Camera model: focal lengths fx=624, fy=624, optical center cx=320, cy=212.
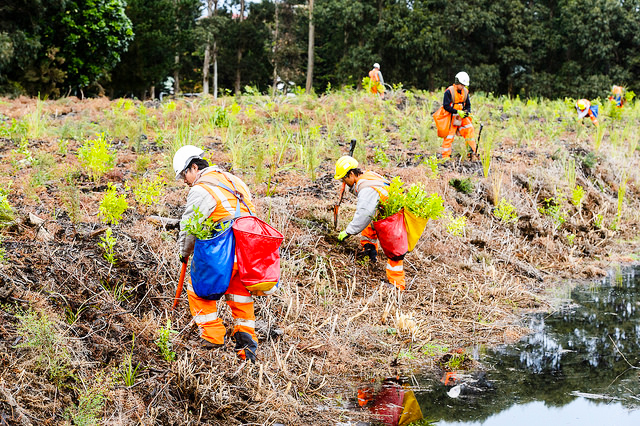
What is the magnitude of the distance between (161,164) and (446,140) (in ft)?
14.8

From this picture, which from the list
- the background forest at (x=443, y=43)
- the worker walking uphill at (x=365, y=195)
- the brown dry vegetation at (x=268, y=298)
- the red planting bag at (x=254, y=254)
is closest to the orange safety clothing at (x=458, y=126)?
the brown dry vegetation at (x=268, y=298)

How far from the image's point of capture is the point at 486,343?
18.2 feet

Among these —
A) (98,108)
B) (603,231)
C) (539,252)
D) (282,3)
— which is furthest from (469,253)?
(282,3)

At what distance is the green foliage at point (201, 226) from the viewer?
418 cm

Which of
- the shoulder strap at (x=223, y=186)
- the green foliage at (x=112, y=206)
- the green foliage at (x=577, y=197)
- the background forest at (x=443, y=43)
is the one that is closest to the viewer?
the shoulder strap at (x=223, y=186)

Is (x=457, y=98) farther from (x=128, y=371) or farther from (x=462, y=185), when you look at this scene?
(x=128, y=371)

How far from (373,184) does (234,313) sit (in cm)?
217

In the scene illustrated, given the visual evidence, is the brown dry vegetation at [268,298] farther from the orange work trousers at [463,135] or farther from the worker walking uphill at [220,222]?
the orange work trousers at [463,135]

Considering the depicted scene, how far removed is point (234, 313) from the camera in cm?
448

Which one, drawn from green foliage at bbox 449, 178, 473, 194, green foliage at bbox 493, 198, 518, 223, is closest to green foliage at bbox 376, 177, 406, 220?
green foliage at bbox 493, 198, 518, 223

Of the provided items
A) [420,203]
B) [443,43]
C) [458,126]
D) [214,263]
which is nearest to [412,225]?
[420,203]

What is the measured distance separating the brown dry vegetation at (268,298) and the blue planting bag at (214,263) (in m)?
0.36

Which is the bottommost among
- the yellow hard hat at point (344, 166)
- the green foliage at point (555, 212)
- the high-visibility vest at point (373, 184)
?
the green foliage at point (555, 212)

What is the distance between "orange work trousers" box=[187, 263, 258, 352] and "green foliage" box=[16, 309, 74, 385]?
924mm
